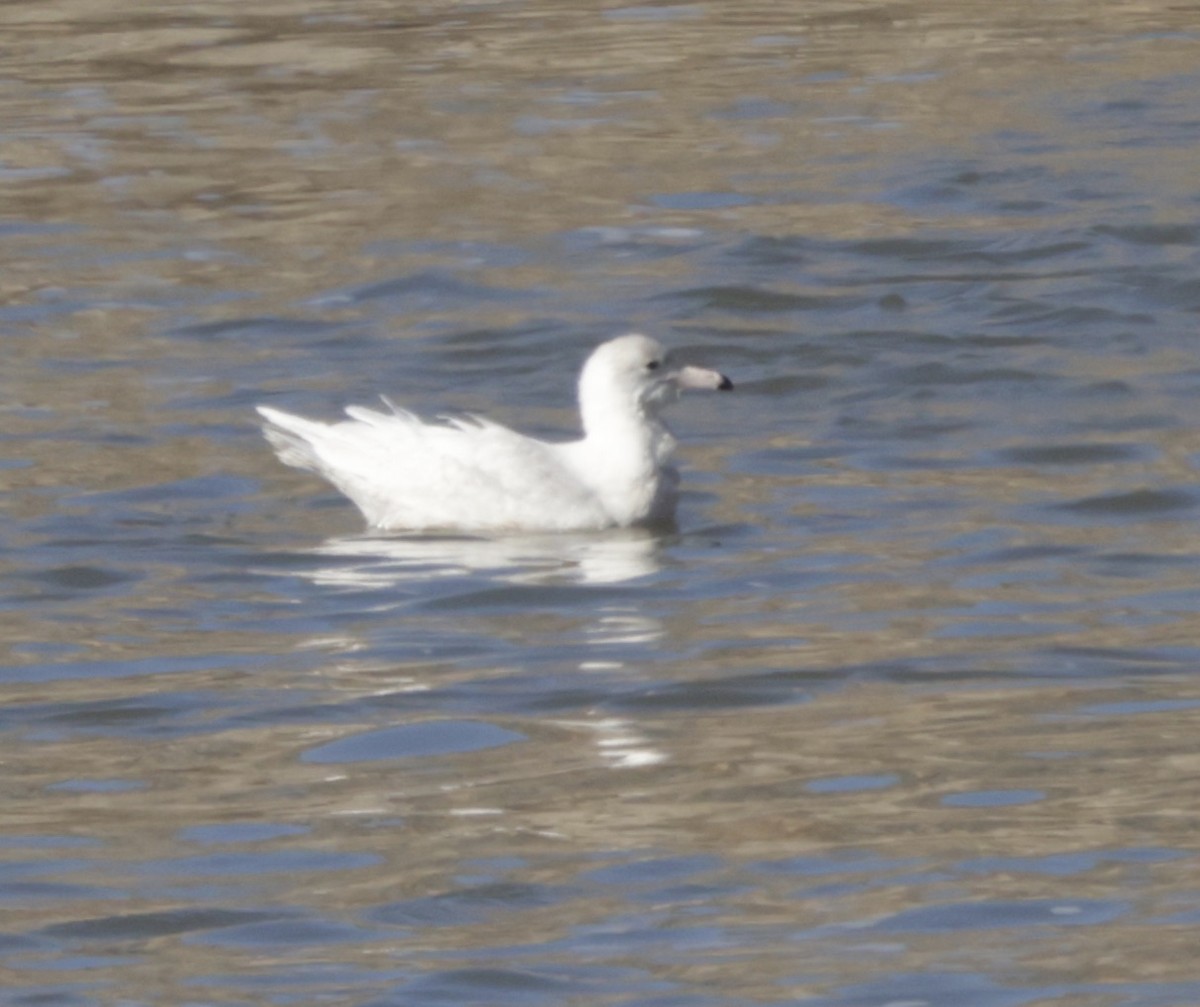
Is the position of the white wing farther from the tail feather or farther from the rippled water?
the rippled water

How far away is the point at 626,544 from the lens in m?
9.81

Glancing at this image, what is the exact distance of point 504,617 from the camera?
8.83 meters

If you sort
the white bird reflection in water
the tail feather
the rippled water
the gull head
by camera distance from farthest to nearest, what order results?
the gull head, the tail feather, the white bird reflection in water, the rippled water

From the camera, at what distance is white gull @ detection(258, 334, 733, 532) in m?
9.73

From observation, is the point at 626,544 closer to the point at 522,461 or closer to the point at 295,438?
the point at 522,461

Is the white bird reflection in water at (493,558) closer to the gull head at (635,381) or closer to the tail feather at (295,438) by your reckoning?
the tail feather at (295,438)

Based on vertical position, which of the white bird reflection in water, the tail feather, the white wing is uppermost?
the tail feather

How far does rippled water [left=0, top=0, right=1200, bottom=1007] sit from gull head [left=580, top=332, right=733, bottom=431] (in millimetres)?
421

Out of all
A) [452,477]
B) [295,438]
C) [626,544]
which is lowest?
[626,544]

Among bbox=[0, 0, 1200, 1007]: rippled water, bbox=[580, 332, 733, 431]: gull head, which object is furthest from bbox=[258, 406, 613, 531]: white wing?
bbox=[580, 332, 733, 431]: gull head

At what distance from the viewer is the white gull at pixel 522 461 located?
31.9 feet

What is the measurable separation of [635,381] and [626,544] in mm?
701

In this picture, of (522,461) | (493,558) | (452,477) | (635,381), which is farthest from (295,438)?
(635,381)

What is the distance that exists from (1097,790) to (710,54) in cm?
1274
